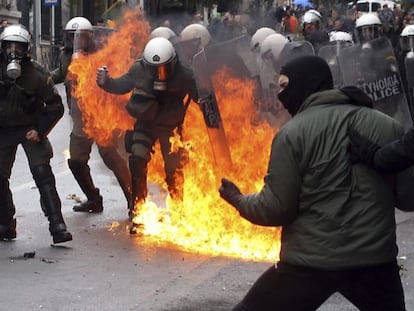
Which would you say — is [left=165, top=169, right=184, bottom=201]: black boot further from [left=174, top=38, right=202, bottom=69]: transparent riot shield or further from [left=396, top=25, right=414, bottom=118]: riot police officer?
[left=396, top=25, right=414, bottom=118]: riot police officer

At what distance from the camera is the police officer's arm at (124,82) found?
339 inches

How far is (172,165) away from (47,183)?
115 centimetres

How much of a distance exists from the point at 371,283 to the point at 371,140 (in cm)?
56

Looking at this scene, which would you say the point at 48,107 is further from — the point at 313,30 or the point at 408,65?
the point at 313,30

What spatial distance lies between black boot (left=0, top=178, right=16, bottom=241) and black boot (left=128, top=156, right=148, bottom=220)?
1.04m

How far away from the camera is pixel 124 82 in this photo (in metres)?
8.66

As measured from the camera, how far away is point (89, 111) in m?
Result: 9.56

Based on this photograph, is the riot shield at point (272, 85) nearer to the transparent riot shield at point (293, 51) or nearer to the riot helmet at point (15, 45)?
the transparent riot shield at point (293, 51)

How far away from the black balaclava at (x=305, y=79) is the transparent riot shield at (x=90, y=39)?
578 centimetres

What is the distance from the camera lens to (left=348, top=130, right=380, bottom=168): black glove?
13.1 feet

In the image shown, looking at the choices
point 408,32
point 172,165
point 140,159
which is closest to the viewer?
point 140,159

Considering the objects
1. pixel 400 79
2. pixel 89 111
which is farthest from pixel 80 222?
pixel 400 79

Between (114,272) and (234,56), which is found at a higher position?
(234,56)

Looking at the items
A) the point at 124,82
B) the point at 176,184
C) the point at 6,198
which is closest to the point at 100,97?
the point at 124,82
